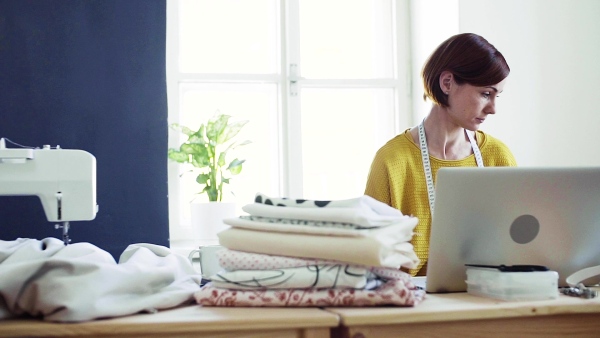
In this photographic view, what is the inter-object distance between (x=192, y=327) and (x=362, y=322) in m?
0.25

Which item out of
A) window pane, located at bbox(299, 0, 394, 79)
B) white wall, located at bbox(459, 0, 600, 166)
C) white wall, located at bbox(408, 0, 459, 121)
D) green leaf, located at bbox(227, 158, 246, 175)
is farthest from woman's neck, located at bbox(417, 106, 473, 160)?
window pane, located at bbox(299, 0, 394, 79)

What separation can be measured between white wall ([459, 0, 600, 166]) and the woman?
60cm

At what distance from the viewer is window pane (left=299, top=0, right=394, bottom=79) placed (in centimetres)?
362

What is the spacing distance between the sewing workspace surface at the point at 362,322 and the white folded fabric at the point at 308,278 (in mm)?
41

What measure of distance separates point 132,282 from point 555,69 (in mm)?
2327

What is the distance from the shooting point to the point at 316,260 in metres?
1.11

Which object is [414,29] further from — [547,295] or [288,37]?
[547,295]

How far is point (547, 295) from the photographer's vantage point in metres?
1.18

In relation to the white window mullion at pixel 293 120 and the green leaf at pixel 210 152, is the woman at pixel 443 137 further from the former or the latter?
the white window mullion at pixel 293 120

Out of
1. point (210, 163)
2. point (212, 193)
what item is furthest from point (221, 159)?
point (212, 193)

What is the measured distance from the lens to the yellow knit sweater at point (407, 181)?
214 centimetres

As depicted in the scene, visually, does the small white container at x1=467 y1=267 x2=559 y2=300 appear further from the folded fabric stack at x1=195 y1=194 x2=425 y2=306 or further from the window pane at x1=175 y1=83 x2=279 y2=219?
the window pane at x1=175 y1=83 x2=279 y2=219

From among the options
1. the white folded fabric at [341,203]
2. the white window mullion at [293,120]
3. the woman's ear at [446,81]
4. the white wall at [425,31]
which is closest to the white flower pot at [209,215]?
the white window mullion at [293,120]

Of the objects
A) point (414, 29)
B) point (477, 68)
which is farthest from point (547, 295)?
point (414, 29)
